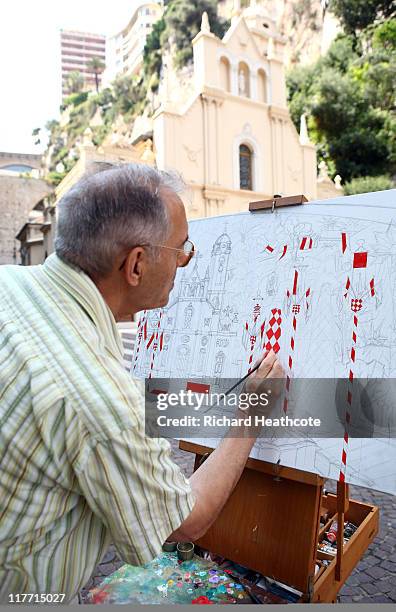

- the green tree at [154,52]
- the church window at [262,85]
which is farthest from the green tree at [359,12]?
the green tree at [154,52]

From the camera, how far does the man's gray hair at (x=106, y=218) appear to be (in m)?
1.08

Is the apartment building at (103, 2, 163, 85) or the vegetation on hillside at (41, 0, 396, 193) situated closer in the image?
the vegetation on hillside at (41, 0, 396, 193)

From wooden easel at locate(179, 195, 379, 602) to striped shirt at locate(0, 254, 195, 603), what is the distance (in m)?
0.81

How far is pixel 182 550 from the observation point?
6.42ft

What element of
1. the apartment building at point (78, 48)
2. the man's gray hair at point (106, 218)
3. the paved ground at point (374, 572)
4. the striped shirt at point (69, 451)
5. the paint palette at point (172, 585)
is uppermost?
the apartment building at point (78, 48)

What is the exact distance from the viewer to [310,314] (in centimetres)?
177

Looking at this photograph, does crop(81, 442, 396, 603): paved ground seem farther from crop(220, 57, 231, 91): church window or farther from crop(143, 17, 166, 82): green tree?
crop(143, 17, 166, 82): green tree

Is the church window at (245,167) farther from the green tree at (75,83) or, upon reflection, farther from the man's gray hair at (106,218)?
the green tree at (75,83)

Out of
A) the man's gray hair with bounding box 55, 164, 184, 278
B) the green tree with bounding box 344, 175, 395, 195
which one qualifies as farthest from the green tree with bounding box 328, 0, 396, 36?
the man's gray hair with bounding box 55, 164, 184, 278

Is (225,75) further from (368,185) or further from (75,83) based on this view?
(75,83)

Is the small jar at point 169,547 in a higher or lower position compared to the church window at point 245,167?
lower

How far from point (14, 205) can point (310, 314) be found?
2553 cm

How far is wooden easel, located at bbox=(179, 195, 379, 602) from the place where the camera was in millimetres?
1669

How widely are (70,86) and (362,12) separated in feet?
187
